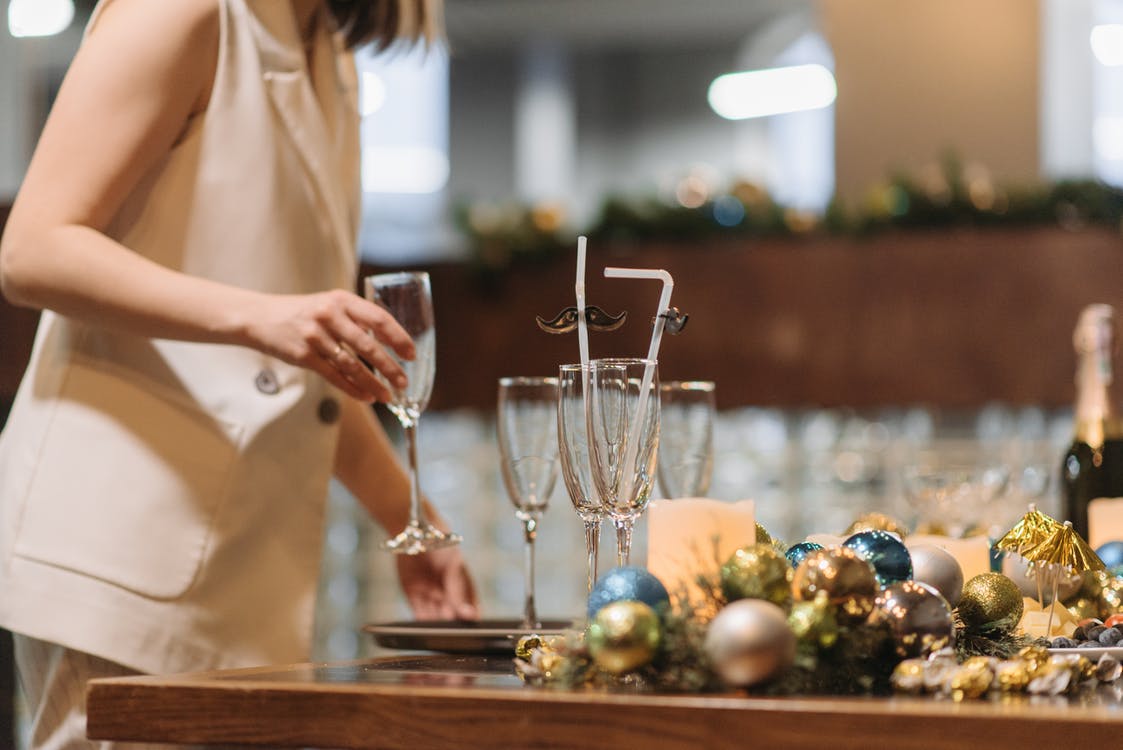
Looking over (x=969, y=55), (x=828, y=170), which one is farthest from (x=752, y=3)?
(x=969, y=55)

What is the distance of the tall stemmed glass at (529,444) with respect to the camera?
3.14ft

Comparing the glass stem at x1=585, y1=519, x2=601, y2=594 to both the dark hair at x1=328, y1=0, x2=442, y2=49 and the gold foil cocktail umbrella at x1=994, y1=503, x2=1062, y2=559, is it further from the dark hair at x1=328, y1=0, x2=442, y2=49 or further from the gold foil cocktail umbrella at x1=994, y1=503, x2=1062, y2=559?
the dark hair at x1=328, y1=0, x2=442, y2=49

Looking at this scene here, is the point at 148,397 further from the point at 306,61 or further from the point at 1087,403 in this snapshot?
the point at 1087,403

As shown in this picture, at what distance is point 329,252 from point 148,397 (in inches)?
7.9

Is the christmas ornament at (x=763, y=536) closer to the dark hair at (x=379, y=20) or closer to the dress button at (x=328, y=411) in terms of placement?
the dress button at (x=328, y=411)

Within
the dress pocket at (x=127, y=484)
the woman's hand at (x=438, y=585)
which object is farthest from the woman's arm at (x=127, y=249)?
the woman's hand at (x=438, y=585)

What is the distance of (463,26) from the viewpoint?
6.48 m

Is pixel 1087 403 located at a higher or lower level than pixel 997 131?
lower

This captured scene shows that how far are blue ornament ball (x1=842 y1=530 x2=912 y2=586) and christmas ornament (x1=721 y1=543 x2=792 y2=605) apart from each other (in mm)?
83

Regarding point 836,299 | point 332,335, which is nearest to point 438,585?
point 332,335

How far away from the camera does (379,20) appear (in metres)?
1.18

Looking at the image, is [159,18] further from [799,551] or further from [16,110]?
[16,110]

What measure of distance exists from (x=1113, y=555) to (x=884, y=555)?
36 cm

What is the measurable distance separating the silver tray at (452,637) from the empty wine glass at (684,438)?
0.51 ft
